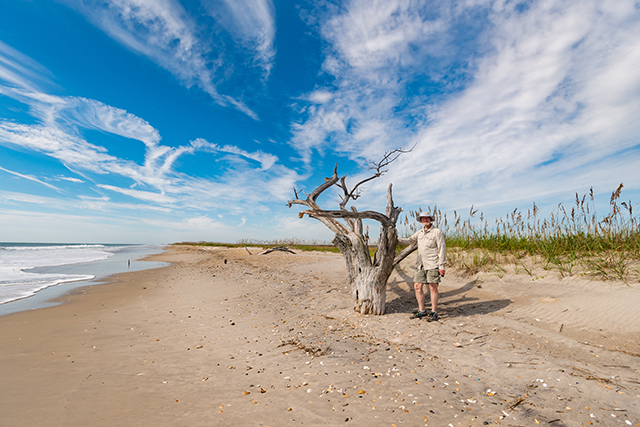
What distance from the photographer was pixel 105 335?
609 centimetres

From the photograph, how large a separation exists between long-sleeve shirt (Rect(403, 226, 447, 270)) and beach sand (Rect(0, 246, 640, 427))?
1.30 metres

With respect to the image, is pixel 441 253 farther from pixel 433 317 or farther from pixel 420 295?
pixel 433 317

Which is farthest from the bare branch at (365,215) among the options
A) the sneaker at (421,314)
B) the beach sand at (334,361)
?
the beach sand at (334,361)

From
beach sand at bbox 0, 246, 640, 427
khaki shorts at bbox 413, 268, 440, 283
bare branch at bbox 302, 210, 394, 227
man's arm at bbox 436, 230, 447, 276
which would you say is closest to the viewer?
beach sand at bbox 0, 246, 640, 427

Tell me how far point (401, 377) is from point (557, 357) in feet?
9.11

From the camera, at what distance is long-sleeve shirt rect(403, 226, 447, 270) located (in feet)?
21.5

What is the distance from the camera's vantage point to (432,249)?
22.0 ft

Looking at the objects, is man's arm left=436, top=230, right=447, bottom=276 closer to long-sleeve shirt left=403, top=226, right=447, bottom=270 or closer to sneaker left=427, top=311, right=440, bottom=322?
long-sleeve shirt left=403, top=226, right=447, bottom=270

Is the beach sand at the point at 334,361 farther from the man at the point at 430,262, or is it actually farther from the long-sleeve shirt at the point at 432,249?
the long-sleeve shirt at the point at 432,249

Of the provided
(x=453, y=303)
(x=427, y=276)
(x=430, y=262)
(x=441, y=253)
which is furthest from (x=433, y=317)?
(x=453, y=303)

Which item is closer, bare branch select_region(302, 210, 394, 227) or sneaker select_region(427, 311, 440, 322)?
sneaker select_region(427, 311, 440, 322)

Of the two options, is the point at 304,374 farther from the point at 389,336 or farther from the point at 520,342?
the point at 520,342

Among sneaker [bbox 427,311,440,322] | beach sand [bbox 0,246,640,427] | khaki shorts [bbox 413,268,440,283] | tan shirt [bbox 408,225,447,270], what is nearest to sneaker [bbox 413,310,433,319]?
sneaker [bbox 427,311,440,322]

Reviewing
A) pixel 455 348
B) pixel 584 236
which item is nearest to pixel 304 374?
pixel 455 348
